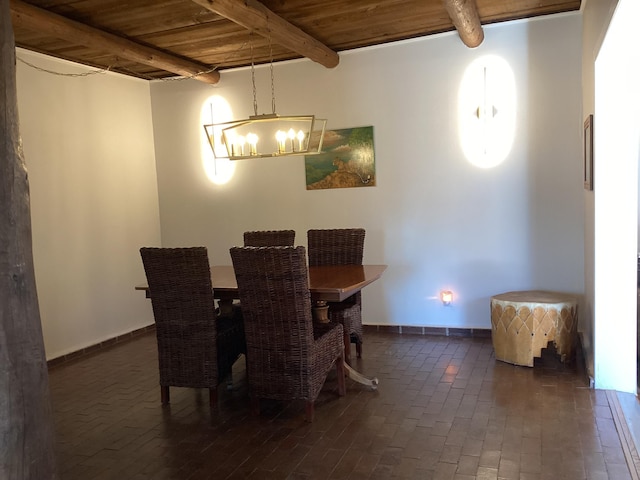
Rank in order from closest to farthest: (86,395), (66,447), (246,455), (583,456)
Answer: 1. (583,456)
2. (246,455)
3. (66,447)
4. (86,395)

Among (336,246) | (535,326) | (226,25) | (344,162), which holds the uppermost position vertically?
(226,25)

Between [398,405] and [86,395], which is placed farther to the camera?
[86,395]

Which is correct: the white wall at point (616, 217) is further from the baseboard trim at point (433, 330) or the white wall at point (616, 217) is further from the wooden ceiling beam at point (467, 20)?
the baseboard trim at point (433, 330)

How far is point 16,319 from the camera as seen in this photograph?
4.95ft

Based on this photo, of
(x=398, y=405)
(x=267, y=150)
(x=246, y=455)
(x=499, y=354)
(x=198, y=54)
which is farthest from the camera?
(x=267, y=150)

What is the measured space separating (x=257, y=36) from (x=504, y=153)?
2.31 meters

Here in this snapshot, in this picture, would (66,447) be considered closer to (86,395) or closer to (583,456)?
(86,395)

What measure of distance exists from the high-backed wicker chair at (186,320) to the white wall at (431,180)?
2.12 meters

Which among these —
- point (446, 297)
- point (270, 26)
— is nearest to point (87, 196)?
point (270, 26)

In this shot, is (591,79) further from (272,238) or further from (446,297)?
(272,238)

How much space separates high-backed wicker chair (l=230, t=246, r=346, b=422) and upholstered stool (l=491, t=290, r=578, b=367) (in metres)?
1.48

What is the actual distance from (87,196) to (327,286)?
2.93 metres

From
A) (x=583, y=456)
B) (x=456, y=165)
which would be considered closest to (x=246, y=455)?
(x=583, y=456)

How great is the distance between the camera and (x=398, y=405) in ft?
10.8
